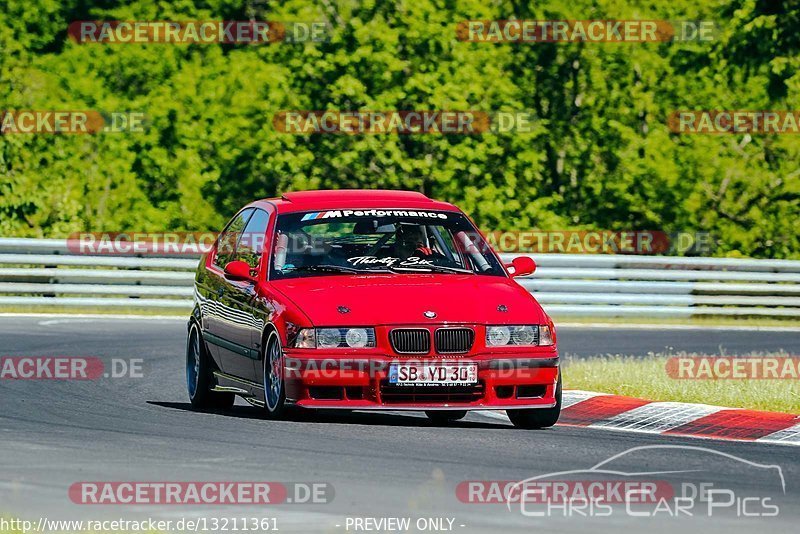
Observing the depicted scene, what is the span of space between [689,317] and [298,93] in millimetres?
10742

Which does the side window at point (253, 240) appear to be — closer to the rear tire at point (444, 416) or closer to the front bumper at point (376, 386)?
the front bumper at point (376, 386)

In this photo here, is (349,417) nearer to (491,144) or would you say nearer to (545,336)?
(545,336)

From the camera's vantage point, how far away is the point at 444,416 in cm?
1303

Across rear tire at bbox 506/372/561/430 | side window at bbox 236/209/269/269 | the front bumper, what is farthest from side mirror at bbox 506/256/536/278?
side window at bbox 236/209/269/269

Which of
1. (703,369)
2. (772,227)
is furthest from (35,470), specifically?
(772,227)

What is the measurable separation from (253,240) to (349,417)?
5.08ft

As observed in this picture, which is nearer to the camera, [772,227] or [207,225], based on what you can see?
[772,227]

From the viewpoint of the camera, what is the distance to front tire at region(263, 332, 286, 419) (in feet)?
38.9

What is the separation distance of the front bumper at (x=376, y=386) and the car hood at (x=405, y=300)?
241 millimetres

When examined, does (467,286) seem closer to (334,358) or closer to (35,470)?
(334,358)

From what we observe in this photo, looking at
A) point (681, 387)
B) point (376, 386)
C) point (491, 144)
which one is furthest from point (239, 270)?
point (491, 144)

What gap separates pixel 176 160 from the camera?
45250 mm

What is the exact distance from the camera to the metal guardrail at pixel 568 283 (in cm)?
2528

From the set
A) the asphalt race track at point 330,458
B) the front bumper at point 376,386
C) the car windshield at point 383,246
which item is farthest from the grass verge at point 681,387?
the front bumper at point 376,386
